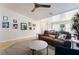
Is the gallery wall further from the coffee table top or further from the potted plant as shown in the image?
the coffee table top

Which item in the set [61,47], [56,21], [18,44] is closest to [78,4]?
[56,21]

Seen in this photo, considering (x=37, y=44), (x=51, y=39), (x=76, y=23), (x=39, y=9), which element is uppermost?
(x=39, y=9)

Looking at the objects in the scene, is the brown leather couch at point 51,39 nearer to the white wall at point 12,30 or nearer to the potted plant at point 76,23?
the white wall at point 12,30

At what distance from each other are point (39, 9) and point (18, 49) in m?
0.97

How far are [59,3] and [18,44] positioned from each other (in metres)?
1.26

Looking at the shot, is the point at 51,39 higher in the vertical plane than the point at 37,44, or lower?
higher

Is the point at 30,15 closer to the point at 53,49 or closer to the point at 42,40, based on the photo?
the point at 42,40

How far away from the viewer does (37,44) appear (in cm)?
249

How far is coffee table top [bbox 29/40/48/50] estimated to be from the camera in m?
2.47

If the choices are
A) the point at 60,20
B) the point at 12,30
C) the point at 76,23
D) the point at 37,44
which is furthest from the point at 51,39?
the point at 12,30

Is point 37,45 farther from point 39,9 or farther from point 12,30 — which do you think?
point 39,9

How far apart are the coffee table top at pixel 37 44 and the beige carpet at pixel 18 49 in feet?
0.26

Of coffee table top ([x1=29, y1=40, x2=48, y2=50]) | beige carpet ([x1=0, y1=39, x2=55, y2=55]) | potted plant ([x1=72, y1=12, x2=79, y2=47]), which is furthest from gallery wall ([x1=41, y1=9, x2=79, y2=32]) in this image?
beige carpet ([x1=0, y1=39, x2=55, y2=55])

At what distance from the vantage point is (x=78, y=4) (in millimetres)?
2428
